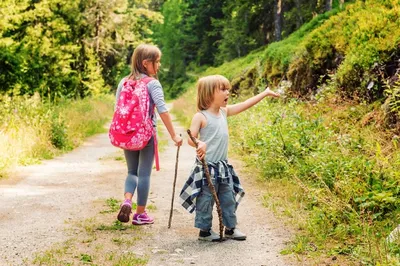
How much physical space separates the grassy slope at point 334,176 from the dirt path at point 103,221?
36cm

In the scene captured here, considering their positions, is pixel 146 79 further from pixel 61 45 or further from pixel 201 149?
pixel 61 45

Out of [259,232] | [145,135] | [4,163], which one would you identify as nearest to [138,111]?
[145,135]

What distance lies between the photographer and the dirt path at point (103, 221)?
14.3 feet

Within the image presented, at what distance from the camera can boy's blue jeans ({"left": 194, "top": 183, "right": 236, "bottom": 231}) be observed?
15.8 ft

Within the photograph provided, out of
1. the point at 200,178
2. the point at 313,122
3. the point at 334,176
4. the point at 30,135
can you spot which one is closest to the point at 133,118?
the point at 200,178

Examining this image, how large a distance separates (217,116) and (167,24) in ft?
217

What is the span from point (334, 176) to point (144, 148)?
224 cm

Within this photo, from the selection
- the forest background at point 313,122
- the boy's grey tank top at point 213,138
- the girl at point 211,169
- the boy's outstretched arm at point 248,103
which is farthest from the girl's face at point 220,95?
the forest background at point 313,122

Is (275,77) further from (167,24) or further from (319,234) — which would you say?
(167,24)

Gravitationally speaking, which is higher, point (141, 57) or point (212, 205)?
point (141, 57)

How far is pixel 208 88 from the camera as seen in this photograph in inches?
192

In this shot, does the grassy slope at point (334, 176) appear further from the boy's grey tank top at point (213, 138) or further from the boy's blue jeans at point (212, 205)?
the boy's grey tank top at point (213, 138)

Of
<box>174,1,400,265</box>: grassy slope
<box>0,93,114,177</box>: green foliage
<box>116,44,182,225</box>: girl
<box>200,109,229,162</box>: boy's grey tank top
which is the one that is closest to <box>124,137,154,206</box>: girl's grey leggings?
<box>116,44,182,225</box>: girl

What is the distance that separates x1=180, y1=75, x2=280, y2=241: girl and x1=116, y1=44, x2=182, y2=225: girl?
42 cm
